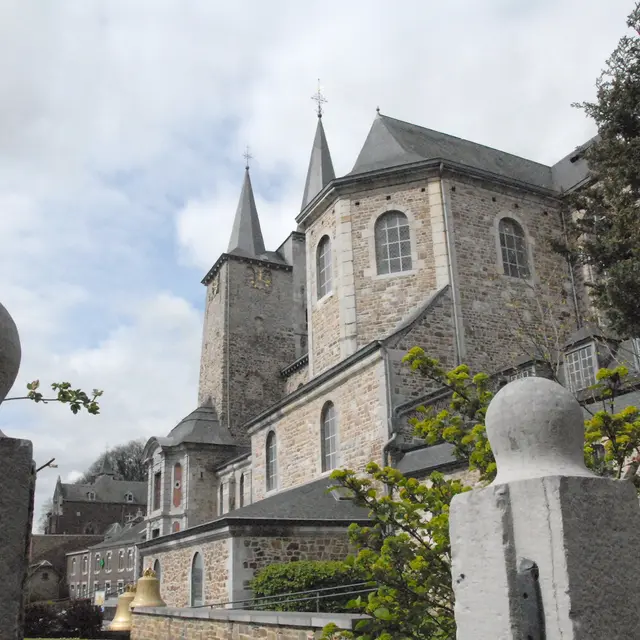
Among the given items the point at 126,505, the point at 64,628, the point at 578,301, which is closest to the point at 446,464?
the point at 578,301

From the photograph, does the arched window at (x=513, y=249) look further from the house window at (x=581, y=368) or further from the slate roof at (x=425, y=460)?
the slate roof at (x=425, y=460)

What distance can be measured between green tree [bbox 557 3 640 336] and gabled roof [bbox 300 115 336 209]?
2813 cm

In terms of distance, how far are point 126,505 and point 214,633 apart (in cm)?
6040

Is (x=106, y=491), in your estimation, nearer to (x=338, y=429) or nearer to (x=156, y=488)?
(x=156, y=488)

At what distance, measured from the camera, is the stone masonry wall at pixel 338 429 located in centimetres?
→ 1493

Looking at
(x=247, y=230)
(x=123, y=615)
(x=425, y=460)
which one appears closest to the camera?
(x=123, y=615)

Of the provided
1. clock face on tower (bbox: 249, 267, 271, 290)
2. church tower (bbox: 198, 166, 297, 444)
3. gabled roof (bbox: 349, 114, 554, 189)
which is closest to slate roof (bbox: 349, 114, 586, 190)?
gabled roof (bbox: 349, 114, 554, 189)

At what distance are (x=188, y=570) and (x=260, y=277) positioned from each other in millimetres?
22251

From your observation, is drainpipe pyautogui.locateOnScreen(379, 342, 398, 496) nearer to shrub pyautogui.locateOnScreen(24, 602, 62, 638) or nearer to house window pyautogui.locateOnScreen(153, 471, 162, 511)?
shrub pyautogui.locateOnScreen(24, 602, 62, 638)

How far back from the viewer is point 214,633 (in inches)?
374

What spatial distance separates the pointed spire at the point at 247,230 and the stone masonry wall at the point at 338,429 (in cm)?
1840

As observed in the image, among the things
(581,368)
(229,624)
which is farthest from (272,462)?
(229,624)

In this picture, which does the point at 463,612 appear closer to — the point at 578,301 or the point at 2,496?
the point at 2,496

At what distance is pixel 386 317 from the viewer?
685 inches
